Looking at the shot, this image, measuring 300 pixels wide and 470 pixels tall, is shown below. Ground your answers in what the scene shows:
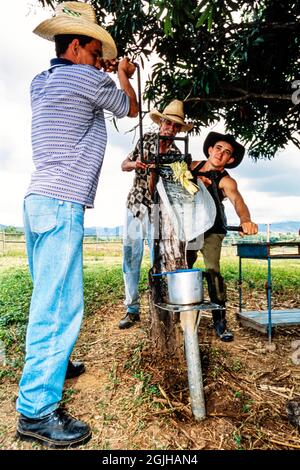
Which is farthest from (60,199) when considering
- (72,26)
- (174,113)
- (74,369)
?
(174,113)

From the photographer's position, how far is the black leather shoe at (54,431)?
1.76 meters

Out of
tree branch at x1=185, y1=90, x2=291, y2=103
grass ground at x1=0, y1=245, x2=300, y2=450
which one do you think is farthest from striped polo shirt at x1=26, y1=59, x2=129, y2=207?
tree branch at x1=185, y1=90, x2=291, y2=103

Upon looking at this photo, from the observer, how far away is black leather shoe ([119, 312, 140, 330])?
356cm

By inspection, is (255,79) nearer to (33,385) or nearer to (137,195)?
(137,195)

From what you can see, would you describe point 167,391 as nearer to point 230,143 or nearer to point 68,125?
point 68,125

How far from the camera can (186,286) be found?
1818mm

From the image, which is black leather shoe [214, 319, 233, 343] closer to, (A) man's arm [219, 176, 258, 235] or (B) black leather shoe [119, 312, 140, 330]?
(B) black leather shoe [119, 312, 140, 330]

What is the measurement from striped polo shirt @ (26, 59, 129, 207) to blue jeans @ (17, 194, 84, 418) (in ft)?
0.32

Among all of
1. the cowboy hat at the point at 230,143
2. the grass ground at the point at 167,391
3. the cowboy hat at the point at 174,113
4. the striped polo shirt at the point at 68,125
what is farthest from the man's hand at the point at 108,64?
the grass ground at the point at 167,391

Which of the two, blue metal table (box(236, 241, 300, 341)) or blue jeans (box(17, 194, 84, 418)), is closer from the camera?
blue jeans (box(17, 194, 84, 418))

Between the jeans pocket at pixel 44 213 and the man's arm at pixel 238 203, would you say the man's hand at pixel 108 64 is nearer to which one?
the jeans pocket at pixel 44 213

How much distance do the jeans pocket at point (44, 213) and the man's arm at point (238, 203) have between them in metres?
1.45

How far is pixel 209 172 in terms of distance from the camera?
341cm

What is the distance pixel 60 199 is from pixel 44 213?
4.6 inches
